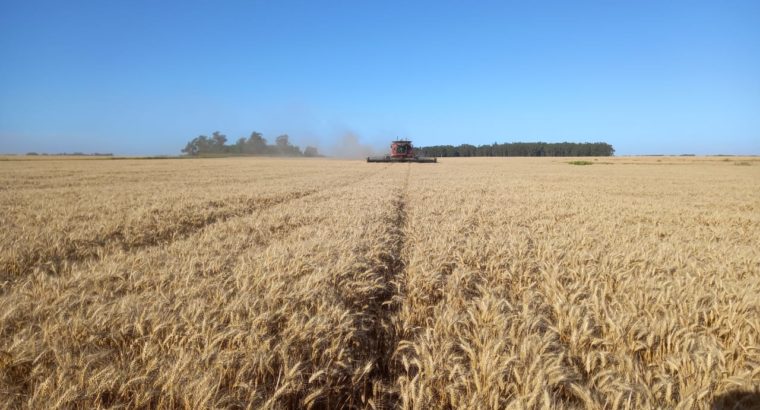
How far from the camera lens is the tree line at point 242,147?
142163 millimetres

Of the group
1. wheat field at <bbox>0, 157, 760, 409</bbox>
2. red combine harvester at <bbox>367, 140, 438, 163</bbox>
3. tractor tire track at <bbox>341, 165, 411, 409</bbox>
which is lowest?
tractor tire track at <bbox>341, 165, 411, 409</bbox>

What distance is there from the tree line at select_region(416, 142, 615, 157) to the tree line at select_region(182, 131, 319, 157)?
→ 57.1m

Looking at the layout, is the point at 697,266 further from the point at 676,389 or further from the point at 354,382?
the point at 354,382

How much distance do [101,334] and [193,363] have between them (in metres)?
0.92

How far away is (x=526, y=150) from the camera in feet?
513

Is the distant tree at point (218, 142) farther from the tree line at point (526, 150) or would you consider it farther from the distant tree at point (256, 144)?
the tree line at point (526, 150)

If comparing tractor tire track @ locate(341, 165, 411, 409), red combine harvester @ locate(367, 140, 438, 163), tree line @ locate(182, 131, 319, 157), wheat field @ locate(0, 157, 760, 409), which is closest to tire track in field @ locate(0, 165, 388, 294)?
wheat field @ locate(0, 157, 760, 409)

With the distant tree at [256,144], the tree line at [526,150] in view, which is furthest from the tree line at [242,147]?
the tree line at [526,150]

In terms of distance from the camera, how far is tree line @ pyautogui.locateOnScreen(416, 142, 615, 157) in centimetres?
14838

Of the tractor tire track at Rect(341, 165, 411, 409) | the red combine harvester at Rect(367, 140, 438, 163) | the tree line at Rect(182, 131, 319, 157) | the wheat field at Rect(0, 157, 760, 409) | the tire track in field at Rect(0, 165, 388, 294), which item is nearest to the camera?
the wheat field at Rect(0, 157, 760, 409)

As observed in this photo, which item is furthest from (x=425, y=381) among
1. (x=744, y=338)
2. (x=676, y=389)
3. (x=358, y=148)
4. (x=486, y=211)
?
(x=358, y=148)

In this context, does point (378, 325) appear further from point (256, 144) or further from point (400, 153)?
point (256, 144)

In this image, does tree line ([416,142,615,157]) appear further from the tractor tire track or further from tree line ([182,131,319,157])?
the tractor tire track

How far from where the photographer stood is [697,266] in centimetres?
427
